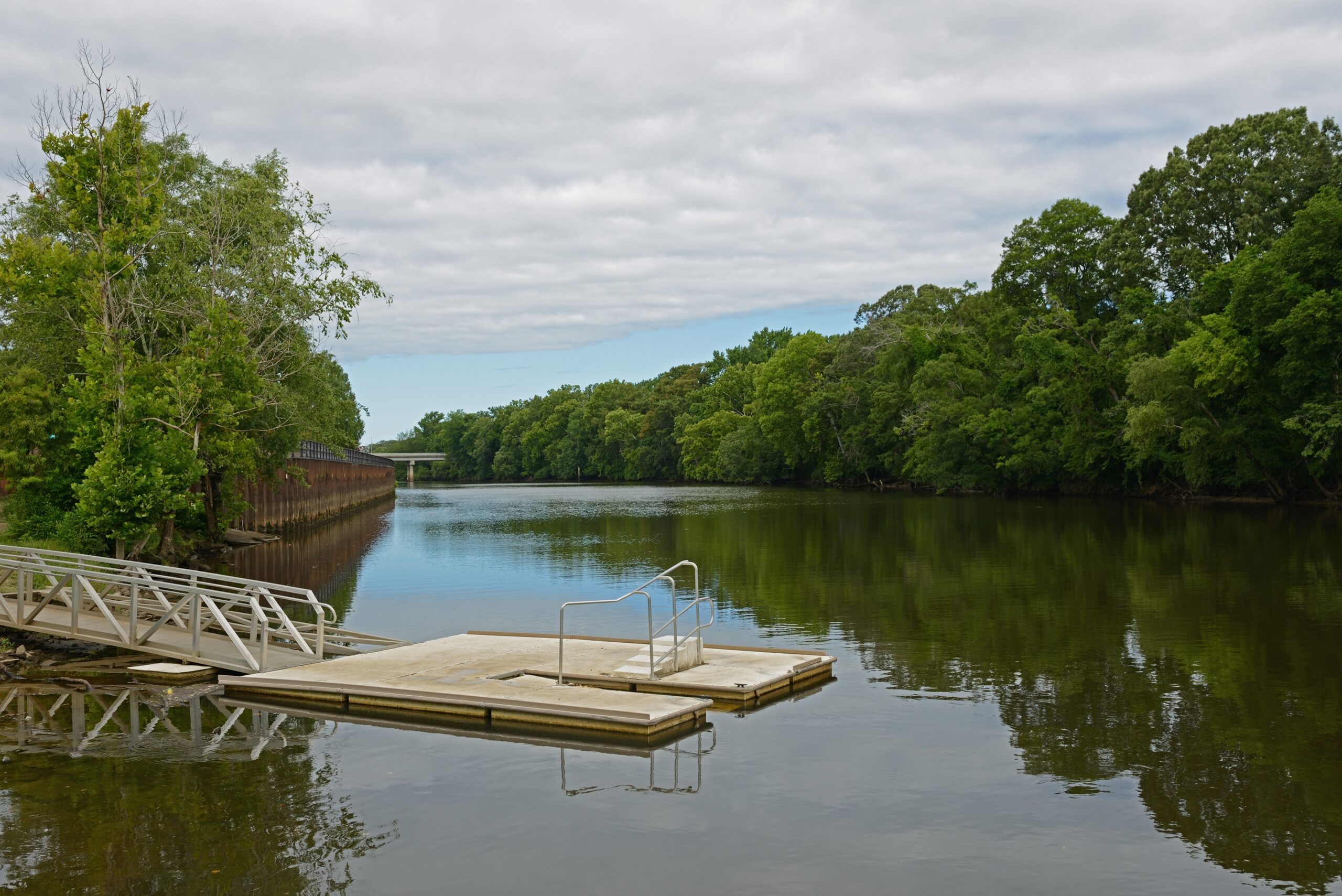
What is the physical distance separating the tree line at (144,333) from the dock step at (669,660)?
15.3 meters

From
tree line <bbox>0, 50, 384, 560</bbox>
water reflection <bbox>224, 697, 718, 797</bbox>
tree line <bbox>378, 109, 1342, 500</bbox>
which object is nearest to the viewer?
water reflection <bbox>224, 697, 718, 797</bbox>

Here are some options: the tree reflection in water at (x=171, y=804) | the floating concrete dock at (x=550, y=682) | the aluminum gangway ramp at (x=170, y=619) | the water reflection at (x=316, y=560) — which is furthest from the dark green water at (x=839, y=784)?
the water reflection at (x=316, y=560)

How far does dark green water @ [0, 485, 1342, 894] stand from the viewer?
8.64 m

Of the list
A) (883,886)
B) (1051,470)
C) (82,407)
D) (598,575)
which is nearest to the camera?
(883,886)

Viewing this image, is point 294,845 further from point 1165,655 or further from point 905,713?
point 1165,655

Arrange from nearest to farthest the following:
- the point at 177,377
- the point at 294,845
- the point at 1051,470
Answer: the point at 294,845 → the point at 177,377 → the point at 1051,470

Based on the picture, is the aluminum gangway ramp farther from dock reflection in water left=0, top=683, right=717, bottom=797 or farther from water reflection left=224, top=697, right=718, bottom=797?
water reflection left=224, top=697, right=718, bottom=797

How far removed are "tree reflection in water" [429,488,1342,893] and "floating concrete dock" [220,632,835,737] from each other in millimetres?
2271

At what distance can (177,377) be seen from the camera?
1039 inches

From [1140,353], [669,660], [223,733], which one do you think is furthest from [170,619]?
[1140,353]

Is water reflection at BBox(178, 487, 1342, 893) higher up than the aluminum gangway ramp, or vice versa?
the aluminum gangway ramp

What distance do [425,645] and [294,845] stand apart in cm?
826

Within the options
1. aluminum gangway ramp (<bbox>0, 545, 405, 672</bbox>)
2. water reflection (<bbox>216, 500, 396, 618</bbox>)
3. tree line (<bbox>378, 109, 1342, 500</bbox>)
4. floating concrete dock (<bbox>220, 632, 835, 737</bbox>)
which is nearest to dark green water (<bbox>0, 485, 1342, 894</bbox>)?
floating concrete dock (<bbox>220, 632, 835, 737</bbox>)

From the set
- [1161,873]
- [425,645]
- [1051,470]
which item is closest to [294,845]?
[1161,873]
